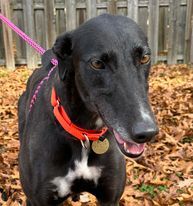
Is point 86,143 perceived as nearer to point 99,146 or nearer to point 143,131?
point 99,146

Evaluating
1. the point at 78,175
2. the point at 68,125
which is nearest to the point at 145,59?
the point at 68,125

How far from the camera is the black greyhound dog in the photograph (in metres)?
2.40

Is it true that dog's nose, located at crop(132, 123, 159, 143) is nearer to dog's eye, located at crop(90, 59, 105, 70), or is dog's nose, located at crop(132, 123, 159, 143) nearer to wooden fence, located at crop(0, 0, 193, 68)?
dog's eye, located at crop(90, 59, 105, 70)

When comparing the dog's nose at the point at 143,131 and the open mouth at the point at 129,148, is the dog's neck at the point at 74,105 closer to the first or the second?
the open mouth at the point at 129,148

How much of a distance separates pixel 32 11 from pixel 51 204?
6290 millimetres

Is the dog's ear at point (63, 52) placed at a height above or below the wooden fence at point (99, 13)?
above

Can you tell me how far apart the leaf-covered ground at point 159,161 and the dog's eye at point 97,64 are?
1764 millimetres

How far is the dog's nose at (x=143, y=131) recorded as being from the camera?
7.31 feet

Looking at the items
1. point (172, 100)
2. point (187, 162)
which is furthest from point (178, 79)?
point (187, 162)

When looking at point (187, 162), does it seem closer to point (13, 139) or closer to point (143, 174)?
point (143, 174)

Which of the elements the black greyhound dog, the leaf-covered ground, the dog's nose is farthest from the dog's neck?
the leaf-covered ground

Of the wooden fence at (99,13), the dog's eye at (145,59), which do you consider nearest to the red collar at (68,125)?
the dog's eye at (145,59)

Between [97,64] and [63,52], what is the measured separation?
0.37m

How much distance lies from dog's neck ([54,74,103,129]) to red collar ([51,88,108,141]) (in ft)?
0.09
